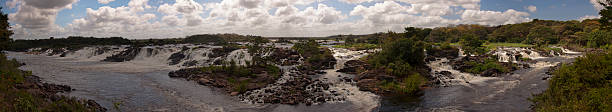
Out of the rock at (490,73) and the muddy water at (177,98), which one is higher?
the rock at (490,73)

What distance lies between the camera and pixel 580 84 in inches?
664

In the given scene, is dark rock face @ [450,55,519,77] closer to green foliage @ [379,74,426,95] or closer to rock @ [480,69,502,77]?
rock @ [480,69,502,77]

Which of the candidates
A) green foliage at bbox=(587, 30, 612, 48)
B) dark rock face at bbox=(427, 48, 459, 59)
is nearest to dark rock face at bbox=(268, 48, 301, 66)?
dark rock face at bbox=(427, 48, 459, 59)

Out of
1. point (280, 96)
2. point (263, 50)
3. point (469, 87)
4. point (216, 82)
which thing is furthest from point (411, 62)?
point (263, 50)

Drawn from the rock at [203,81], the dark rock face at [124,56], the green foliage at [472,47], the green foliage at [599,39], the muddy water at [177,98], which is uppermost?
the green foliage at [599,39]

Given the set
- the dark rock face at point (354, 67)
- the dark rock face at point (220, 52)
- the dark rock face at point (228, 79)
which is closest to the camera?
the dark rock face at point (228, 79)

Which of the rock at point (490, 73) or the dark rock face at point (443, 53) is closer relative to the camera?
the rock at point (490, 73)

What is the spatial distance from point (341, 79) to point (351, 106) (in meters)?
13.3

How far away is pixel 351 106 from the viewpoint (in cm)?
2430

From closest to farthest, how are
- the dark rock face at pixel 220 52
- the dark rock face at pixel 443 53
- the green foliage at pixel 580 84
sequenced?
the green foliage at pixel 580 84, the dark rock face at pixel 443 53, the dark rock face at pixel 220 52

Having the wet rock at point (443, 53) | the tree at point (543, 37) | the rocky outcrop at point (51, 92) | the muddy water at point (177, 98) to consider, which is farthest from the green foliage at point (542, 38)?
the rocky outcrop at point (51, 92)

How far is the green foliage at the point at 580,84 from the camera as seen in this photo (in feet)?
48.2

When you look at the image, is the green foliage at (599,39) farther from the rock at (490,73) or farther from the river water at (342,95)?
the river water at (342,95)

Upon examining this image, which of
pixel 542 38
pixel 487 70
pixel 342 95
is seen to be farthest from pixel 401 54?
pixel 542 38
